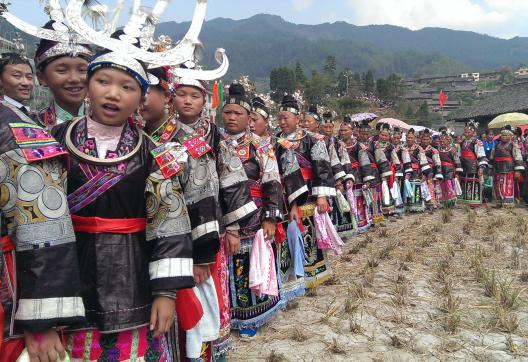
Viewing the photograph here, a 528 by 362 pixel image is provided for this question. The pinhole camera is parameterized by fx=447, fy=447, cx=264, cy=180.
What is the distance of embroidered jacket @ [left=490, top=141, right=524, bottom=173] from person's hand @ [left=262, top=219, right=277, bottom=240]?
35.5 feet

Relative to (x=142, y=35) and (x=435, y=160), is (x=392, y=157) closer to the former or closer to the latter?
(x=435, y=160)

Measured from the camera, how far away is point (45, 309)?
1.68 m

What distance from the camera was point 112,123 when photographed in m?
2.07

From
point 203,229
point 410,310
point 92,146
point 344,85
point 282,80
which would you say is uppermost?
point 282,80

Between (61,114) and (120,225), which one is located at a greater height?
(61,114)

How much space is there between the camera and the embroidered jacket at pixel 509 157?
12516 millimetres

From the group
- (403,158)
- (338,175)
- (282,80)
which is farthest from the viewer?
(282,80)

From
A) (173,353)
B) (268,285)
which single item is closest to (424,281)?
(268,285)

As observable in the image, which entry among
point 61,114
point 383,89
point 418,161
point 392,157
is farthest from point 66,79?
point 383,89

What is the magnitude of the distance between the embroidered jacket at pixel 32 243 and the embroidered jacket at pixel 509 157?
13203 millimetres

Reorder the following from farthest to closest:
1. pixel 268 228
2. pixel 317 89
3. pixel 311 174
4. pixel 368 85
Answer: pixel 368 85 < pixel 317 89 < pixel 311 174 < pixel 268 228

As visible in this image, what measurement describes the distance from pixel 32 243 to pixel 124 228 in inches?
15.9

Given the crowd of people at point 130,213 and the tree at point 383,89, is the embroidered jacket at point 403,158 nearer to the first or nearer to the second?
the crowd of people at point 130,213

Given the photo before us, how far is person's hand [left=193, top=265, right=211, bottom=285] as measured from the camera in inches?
104
